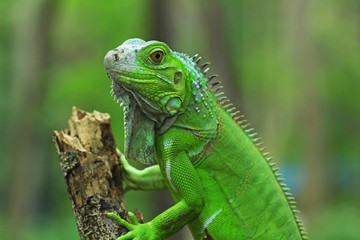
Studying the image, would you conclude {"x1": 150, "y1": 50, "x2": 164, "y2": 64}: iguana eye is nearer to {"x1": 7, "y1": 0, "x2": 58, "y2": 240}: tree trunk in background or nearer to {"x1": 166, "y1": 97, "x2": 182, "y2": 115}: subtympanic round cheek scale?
{"x1": 166, "y1": 97, "x2": 182, "y2": 115}: subtympanic round cheek scale

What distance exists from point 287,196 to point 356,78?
2107 cm

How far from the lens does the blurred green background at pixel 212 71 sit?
14.9 m

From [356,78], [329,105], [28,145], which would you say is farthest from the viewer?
[329,105]

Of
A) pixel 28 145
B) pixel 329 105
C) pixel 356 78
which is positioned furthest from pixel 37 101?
pixel 329 105

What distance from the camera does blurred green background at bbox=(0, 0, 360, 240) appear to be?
14852mm

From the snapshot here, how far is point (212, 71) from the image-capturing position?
1347 cm

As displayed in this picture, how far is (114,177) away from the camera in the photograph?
4375mm

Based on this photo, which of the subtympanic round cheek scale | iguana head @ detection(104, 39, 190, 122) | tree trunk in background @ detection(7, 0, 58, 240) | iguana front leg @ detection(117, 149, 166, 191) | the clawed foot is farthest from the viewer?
tree trunk in background @ detection(7, 0, 58, 240)

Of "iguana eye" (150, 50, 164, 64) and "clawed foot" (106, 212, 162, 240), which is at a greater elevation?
"iguana eye" (150, 50, 164, 64)

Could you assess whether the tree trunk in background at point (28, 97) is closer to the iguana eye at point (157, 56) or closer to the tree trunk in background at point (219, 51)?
the tree trunk in background at point (219, 51)

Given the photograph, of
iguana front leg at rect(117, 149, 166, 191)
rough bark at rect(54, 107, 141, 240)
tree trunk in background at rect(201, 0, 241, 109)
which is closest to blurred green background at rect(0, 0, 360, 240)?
tree trunk in background at rect(201, 0, 241, 109)

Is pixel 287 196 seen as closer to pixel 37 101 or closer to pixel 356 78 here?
pixel 37 101

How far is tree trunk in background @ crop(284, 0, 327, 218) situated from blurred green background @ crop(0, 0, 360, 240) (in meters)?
0.05

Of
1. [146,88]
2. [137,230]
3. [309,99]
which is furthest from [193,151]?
[309,99]
